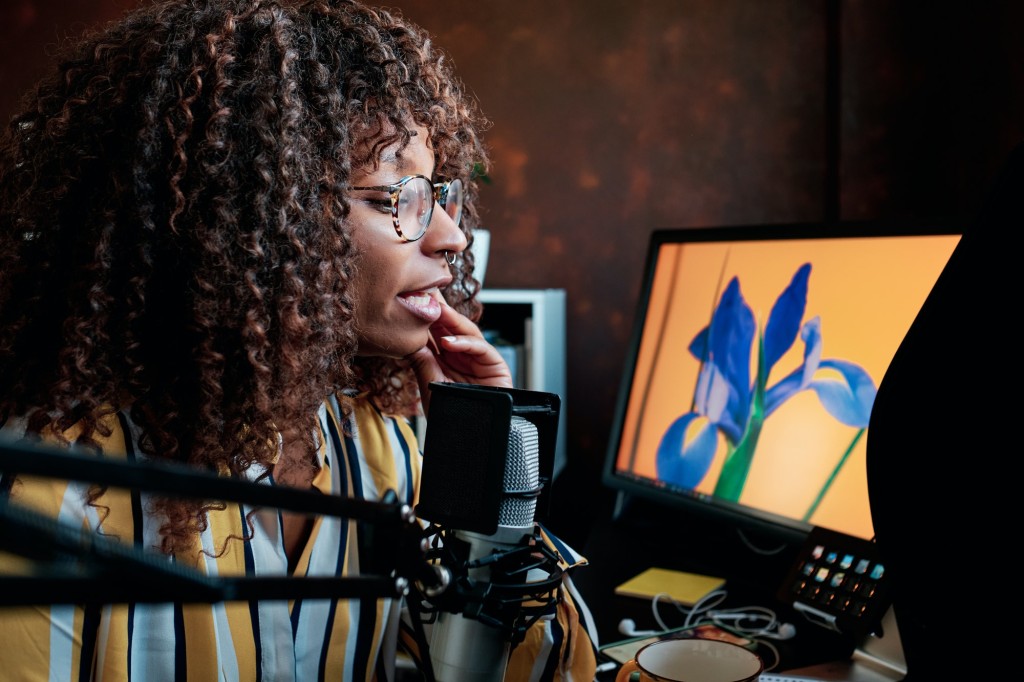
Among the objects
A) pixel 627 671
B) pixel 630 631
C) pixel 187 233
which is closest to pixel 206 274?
pixel 187 233

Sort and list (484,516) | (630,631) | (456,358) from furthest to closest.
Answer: (456,358) < (630,631) < (484,516)

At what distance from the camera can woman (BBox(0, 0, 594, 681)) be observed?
2.71 feet

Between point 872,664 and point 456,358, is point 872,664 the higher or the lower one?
the lower one

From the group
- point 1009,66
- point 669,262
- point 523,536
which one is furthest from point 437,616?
point 1009,66

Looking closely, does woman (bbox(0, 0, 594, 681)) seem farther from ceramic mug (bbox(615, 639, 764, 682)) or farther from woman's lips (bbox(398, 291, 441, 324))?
ceramic mug (bbox(615, 639, 764, 682))

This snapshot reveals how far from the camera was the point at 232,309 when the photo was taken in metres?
0.84

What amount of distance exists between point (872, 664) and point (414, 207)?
28.0 inches

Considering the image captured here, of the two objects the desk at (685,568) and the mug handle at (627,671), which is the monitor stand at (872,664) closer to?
the desk at (685,568)

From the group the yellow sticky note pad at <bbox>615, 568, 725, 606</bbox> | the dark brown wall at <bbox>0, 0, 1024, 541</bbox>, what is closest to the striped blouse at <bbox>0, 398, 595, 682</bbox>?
the yellow sticky note pad at <bbox>615, 568, 725, 606</bbox>

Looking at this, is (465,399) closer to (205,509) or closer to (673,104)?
(205,509)

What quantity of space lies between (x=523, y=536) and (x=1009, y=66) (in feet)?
4.31

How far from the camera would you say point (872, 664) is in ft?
3.01

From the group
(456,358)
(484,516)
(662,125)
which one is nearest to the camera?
(484,516)

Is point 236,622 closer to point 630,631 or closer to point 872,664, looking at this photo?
point 630,631
